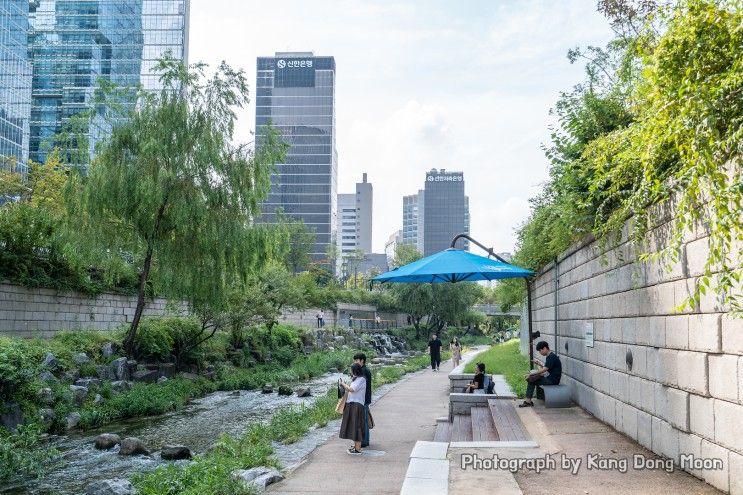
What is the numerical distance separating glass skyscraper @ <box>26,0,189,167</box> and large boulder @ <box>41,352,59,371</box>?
70681 millimetres

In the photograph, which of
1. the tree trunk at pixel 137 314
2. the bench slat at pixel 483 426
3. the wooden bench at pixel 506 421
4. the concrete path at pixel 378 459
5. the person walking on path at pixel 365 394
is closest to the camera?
the concrete path at pixel 378 459

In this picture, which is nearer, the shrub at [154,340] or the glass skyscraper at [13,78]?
the shrub at [154,340]

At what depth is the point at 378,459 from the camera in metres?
8.70

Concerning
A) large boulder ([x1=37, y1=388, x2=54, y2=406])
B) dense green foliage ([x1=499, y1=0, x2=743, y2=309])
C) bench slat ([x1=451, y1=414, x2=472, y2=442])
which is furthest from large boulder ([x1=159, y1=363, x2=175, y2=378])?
dense green foliage ([x1=499, y1=0, x2=743, y2=309])

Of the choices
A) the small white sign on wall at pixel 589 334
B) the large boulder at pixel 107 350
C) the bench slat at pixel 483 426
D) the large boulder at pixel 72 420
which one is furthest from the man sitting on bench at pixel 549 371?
the large boulder at pixel 107 350

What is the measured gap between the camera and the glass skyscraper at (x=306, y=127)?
449ft

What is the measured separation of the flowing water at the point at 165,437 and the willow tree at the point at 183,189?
367 cm

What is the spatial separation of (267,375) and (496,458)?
19.4m

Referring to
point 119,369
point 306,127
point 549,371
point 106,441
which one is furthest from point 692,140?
point 306,127

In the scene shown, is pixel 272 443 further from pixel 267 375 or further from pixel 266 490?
pixel 267 375

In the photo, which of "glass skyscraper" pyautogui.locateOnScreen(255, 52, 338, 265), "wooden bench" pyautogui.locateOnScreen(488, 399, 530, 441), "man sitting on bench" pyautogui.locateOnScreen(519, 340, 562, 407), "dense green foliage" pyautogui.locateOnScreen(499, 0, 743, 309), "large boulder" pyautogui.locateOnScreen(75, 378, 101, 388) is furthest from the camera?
"glass skyscraper" pyautogui.locateOnScreen(255, 52, 338, 265)

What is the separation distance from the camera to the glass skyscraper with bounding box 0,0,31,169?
6222 cm

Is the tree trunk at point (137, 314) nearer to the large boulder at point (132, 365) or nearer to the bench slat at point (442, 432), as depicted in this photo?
the large boulder at point (132, 365)

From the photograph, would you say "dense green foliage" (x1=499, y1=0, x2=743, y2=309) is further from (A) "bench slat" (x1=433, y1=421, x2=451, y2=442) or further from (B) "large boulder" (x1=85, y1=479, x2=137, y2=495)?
(B) "large boulder" (x1=85, y1=479, x2=137, y2=495)
